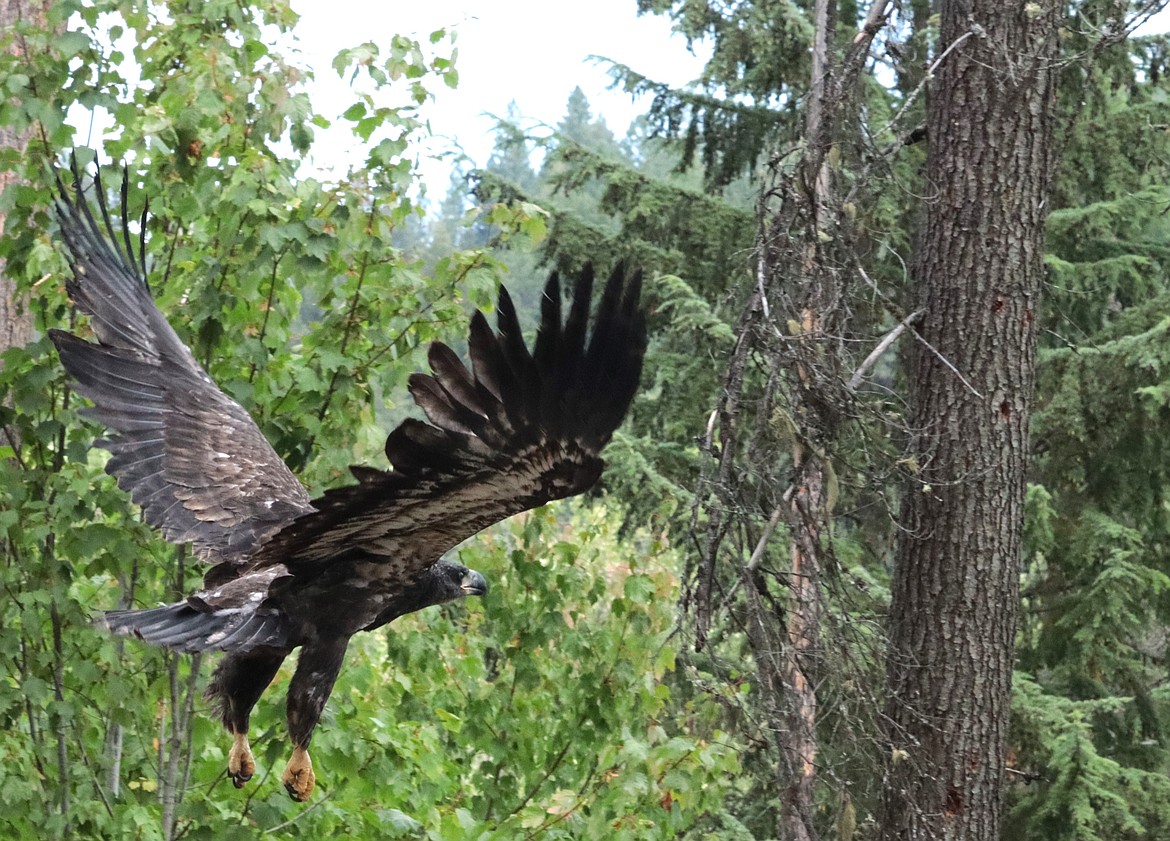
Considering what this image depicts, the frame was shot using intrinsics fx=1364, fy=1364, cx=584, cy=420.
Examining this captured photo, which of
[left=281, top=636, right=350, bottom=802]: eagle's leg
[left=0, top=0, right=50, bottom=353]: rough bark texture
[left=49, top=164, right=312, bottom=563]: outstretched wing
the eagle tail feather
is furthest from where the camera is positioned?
[left=0, top=0, right=50, bottom=353]: rough bark texture

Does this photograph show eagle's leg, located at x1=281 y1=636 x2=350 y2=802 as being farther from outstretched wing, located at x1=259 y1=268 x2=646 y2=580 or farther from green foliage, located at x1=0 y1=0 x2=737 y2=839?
outstretched wing, located at x1=259 y1=268 x2=646 y2=580

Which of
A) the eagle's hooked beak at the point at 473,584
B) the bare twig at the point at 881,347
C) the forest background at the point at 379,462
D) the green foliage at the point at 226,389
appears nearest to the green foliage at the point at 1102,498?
the forest background at the point at 379,462

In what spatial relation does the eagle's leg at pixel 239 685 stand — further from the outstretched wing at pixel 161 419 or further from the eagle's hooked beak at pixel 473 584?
the eagle's hooked beak at pixel 473 584

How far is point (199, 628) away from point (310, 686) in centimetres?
57

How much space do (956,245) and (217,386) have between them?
3150mm

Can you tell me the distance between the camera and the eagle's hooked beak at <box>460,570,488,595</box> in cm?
536

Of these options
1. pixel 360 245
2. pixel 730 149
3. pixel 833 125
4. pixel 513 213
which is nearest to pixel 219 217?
pixel 360 245

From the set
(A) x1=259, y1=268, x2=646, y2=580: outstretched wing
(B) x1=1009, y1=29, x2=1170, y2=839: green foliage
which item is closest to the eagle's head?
(A) x1=259, y1=268, x2=646, y2=580: outstretched wing

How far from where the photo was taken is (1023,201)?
5.80m

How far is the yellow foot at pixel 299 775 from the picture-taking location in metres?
5.15

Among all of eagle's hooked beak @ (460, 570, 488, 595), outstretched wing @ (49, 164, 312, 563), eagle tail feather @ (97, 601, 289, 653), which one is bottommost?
eagle tail feather @ (97, 601, 289, 653)

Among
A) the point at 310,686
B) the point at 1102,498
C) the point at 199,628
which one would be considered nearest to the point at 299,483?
the point at 310,686

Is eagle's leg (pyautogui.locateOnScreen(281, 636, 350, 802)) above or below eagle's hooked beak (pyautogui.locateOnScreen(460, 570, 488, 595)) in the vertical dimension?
below

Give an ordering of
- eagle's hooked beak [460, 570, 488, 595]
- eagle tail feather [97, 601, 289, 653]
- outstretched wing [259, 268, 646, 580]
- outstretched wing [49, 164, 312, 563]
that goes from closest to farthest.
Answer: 1. outstretched wing [259, 268, 646, 580]
2. eagle tail feather [97, 601, 289, 653]
3. outstretched wing [49, 164, 312, 563]
4. eagle's hooked beak [460, 570, 488, 595]
